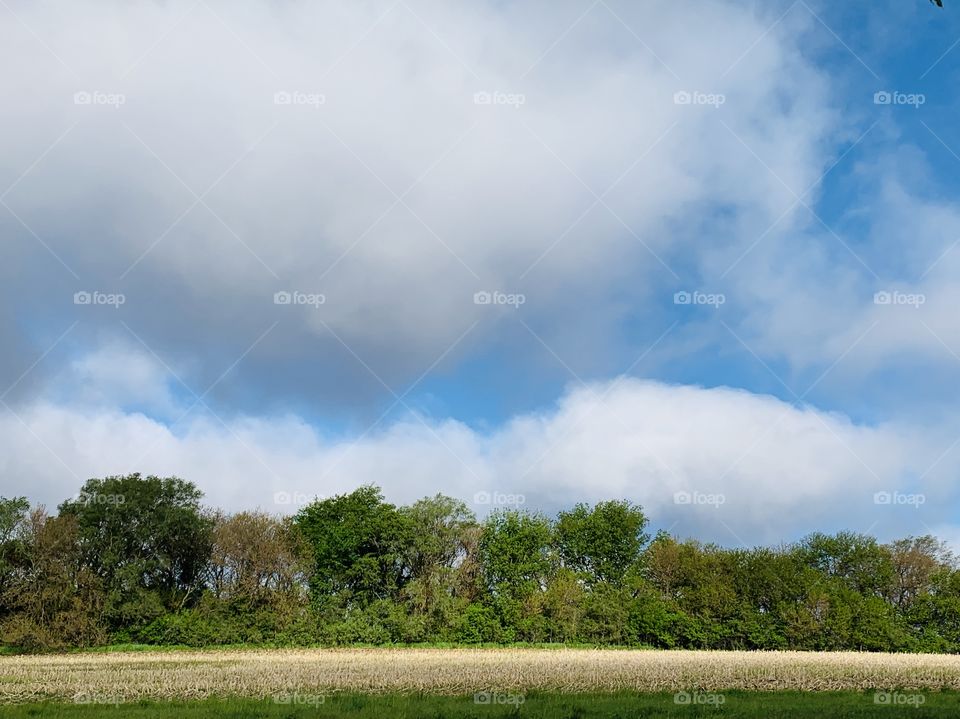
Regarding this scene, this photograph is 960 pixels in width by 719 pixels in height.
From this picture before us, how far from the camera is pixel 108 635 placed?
62938 mm

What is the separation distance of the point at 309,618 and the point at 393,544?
11.2 meters

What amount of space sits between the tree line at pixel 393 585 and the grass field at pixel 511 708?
42.2 m

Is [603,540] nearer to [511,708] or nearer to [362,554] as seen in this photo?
[362,554]

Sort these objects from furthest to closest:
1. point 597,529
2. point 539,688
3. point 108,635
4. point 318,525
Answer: point 597,529, point 318,525, point 108,635, point 539,688

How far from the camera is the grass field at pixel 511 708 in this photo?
2269 centimetres

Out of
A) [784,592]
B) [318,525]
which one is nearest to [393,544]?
[318,525]

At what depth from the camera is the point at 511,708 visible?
23875 millimetres

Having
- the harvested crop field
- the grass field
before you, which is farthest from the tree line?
the grass field

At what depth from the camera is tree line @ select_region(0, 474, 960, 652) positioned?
63.2 m

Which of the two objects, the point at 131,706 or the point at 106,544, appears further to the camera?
the point at 106,544

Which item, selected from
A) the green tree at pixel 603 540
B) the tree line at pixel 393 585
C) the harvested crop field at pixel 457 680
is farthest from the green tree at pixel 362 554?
the harvested crop field at pixel 457 680

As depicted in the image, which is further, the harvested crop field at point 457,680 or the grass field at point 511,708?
the harvested crop field at point 457,680

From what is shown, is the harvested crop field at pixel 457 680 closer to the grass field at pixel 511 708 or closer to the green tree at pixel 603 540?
the grass field at pixel 511 708

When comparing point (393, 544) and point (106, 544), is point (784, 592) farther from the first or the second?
point (106, 544)
